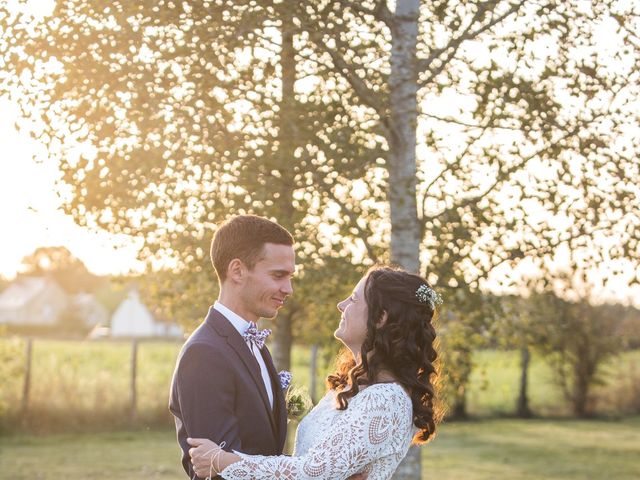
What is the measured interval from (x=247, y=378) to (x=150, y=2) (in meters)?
4.16

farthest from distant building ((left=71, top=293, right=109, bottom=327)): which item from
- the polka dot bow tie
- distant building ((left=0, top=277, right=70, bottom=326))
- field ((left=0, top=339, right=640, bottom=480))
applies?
the polka dot bow tie

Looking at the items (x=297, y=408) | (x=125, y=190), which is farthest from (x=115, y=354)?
(x=297, y=408)

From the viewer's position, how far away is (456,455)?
722 inches

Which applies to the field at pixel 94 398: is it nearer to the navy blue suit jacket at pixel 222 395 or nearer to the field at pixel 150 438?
the field at pixel 150 438

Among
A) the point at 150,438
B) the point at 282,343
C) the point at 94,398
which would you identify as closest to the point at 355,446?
the point at 282,343

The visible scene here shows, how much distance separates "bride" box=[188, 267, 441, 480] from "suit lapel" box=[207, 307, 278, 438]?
0.84ft

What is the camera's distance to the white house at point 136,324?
8844cm

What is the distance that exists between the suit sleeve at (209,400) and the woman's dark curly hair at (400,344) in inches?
21.0

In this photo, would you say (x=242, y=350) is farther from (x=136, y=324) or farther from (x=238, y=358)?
(x=136, y=324)

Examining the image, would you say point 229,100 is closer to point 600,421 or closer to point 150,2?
point 150,2

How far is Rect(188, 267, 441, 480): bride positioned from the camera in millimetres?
4066

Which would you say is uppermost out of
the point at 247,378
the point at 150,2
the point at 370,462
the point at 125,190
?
the point at 150,2

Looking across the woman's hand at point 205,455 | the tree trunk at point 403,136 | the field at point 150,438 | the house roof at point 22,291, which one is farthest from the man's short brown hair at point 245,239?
the house roof at point 22,291

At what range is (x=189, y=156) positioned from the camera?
8492 millimetres
